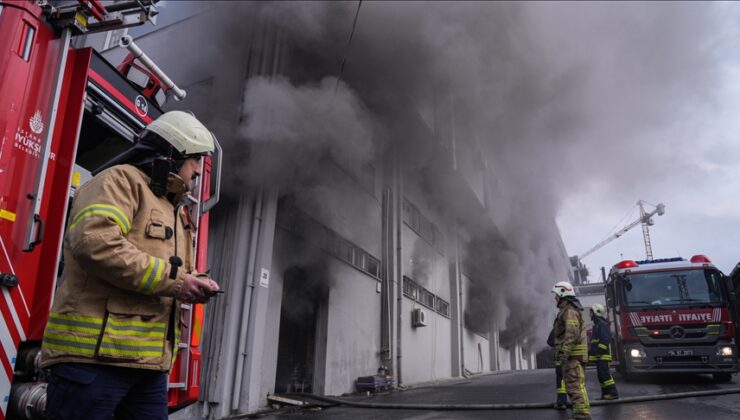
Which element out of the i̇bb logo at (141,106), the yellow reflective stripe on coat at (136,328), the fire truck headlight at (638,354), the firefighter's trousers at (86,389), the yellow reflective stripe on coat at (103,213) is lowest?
the firefighter's trousers at (86,389)

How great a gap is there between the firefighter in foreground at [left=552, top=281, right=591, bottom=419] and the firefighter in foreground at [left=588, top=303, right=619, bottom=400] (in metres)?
1.14

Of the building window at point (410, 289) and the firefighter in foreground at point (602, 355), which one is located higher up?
the building window at point (410, 289)

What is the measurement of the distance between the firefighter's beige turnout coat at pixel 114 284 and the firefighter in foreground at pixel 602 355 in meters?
5.30

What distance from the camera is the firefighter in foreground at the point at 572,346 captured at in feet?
13.7

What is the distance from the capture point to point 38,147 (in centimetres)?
208

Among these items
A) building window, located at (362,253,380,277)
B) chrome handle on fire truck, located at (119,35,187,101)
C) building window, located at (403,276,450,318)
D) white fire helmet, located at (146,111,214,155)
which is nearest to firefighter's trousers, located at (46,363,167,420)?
white fire helmet, located at (146,111,214,155)

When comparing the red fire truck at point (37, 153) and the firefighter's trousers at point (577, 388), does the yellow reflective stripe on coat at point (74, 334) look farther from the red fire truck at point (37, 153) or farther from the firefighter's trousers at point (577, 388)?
the firefighter's trousers at point (577, 388)

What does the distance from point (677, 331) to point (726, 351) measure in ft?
2.21

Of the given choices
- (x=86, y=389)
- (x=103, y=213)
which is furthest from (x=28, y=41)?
(x=86, y=389)

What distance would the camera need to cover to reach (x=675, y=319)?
7695 mm

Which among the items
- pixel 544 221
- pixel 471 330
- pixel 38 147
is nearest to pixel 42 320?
pixel 38 147

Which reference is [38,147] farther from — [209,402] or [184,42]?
[184,42]

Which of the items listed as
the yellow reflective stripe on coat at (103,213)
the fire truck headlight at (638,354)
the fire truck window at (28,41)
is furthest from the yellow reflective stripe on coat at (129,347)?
the fire truck headlight at (638,354)

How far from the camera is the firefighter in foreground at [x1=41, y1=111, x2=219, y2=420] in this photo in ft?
3.84
